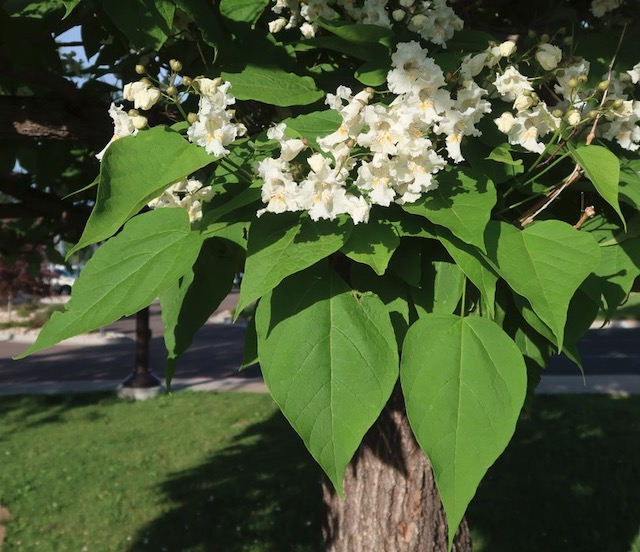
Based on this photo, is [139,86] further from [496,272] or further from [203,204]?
[496,272]

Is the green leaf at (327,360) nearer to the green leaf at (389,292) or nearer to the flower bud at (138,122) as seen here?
the green leaf at (389,292)

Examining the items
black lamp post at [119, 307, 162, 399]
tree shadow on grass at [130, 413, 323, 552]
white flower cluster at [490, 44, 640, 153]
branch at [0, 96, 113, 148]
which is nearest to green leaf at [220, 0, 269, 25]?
white flower cluster at [490, 44, 640, 153]

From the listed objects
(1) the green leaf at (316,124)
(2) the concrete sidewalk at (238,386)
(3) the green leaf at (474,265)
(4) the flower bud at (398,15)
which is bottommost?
(2) the concrete sidewalk at (238,386)

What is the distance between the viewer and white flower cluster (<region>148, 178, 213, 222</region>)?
1.12 metres

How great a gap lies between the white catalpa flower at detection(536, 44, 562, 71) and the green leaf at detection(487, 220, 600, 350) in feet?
1.08

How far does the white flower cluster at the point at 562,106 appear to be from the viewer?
3.73 feet

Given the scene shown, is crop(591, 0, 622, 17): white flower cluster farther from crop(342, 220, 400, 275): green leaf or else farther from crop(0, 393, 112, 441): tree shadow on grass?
crop(0, 393, 112, 441): tree shadow on grass

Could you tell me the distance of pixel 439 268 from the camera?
116 cm

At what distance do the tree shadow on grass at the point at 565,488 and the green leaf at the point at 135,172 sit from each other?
13.3 ft

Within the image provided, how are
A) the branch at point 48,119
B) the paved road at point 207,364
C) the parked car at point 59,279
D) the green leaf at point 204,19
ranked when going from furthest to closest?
the paved road at point 207,364, the parked car at point 59,279, the branch at point 48,119, the green leaf at point 204,19

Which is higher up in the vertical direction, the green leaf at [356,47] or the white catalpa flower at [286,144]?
the green leaf at [356,47]

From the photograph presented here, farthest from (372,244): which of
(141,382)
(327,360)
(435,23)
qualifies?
(141,382)

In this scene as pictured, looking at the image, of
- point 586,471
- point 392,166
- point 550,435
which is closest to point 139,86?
point 392,166


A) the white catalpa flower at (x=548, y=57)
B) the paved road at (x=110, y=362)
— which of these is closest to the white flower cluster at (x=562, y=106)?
the white catalpa flower at (x=548, y=57)
